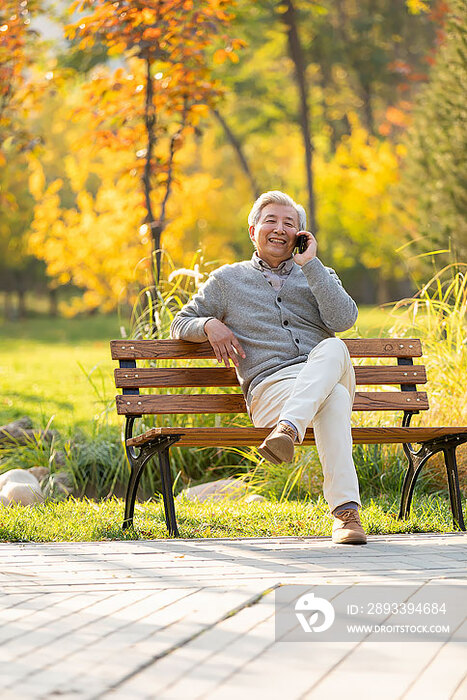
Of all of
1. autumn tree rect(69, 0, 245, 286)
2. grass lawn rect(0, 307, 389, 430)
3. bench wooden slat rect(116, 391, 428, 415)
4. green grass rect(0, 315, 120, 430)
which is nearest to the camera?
bench wooden slat rect(116, 391, 428, 415)

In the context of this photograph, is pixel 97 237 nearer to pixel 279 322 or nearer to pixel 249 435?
pixel 279 322

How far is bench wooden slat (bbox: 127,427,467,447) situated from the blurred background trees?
291cm

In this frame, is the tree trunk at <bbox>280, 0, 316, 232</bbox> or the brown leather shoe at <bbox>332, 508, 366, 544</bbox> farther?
the tree trunk at <bbox>280, 0, 316, 232</bbox>

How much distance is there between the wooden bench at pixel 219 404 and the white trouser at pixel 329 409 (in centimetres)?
18

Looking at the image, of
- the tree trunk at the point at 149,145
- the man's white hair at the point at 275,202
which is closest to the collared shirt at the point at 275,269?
the man's white hair at the point at 275,202

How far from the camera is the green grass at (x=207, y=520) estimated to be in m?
4.41

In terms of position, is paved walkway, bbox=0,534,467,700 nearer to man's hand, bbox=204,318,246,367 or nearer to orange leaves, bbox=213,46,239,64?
man's hand, bbox=204,318,246,367

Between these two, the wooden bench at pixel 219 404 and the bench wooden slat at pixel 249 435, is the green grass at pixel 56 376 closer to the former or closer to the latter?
the wooden bench at pixel 219 404

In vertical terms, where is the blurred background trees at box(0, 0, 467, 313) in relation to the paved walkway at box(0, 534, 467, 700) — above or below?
above

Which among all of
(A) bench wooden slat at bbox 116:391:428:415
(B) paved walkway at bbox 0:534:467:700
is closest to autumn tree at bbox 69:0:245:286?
(A) bench wooden slat at bbox 116:391:428:415

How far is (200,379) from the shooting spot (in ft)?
16.5

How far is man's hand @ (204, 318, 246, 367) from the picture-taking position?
4.63 meters

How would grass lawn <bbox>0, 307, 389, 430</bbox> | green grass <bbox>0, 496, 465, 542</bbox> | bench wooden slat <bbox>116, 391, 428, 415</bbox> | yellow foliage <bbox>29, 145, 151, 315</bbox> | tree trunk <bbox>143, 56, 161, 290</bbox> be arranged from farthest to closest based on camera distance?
1. yellow foliage <bbox>29, 145, 151, 315</bbox>
2. tree trunk <bbox>143, 56, 161, 290</bbox>
3. grass lawn <bbox>0, 307, 389, 430</bbox>
4. bench wooden slat <bbox>116, 391, 428, 415</bbox>
5. green grass <bbox>0, 496, 465, 542</bbox>

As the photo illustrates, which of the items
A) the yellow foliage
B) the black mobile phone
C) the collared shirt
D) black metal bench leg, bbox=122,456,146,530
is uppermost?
the yellow foliage
